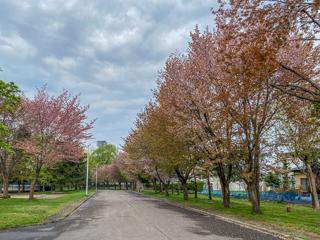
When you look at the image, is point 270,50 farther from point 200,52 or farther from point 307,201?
point 307,201

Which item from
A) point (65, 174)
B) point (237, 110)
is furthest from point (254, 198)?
point (65, 174)

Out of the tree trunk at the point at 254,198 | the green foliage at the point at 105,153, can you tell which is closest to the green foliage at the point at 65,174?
the tree trunk at the point at 254,198

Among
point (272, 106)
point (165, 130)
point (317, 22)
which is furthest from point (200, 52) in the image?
point (317, 22)

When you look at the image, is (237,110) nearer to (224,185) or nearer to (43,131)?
(224,185)

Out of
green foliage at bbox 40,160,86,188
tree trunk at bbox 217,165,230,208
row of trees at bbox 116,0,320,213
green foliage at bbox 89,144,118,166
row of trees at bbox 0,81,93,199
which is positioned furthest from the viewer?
green foliage at bbox 89,144,118,166

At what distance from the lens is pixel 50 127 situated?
113 ft

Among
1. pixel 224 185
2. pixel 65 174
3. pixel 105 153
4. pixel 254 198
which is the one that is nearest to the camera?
pixel 254 198

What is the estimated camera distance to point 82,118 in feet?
119

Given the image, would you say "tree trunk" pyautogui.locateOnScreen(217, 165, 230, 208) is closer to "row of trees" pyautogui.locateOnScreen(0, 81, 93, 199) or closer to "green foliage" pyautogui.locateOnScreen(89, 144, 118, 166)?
"row of trees" pyautogui.locateOnScreen(0, 81, 93, 199)

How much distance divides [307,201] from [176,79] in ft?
69.2

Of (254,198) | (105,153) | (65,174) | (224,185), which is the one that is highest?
(105,153)

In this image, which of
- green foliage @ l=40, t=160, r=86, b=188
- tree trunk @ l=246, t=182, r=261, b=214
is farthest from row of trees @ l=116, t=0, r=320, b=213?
green foliage @ l=40, t=160, r=86, b=188

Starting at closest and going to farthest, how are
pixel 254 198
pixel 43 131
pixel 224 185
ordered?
1. pixel 254 198
2. pixel 224 185
3. pixel 43 131

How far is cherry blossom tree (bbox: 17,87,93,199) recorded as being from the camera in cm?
3400
